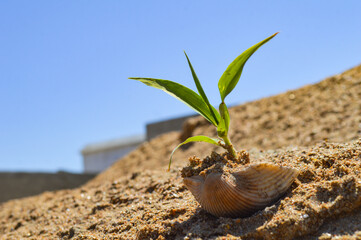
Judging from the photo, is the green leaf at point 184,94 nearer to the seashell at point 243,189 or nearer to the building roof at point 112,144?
the seashell at point 243,189

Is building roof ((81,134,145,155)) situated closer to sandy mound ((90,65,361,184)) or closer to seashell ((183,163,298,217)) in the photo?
sandy mound ((90,65,361,184))

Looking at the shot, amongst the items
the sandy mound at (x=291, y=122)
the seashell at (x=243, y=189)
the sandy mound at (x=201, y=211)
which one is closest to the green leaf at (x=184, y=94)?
the seashell at (x=243, y=189)

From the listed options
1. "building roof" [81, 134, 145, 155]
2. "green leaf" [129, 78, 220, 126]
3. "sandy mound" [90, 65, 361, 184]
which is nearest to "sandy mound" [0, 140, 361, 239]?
"green leaf" [129, 78, 220, 126]

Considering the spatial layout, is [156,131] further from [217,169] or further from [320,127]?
[217,169]

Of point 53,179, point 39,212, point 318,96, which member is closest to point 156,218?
point 39,212

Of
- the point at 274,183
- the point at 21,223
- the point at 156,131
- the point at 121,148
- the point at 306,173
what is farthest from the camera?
the point at 121,148

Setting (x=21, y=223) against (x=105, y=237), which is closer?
(x=105, y=237)
